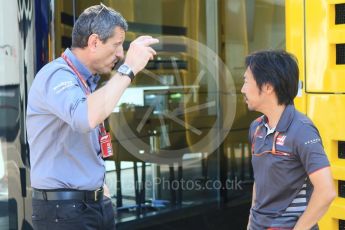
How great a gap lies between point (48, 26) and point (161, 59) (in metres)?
1.49

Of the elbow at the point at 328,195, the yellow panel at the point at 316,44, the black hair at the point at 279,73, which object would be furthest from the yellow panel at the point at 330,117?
the elbow at the point at 328,195

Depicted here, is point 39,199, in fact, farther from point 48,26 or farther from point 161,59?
point 161,59

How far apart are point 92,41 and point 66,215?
0.68m

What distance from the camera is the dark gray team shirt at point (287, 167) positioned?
1979mm

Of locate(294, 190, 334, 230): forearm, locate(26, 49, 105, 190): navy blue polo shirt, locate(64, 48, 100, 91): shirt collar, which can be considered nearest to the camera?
locate(294, 190, 334, 230): forearm

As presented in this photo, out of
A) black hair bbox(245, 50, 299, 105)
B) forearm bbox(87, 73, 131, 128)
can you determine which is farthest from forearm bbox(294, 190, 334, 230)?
forearm bbox(87, 73, 131, 128)

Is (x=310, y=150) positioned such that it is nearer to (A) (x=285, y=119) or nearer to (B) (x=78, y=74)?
(A) (x=285, y=119)

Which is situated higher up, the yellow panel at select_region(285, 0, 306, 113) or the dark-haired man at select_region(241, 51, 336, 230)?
the yellow panel at select_region(285, 0, 306, 113)

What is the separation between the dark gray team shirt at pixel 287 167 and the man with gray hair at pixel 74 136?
1.85 feet

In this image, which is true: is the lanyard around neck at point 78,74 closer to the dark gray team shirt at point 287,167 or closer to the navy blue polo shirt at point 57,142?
the navy blue polo shirt at point 57,142

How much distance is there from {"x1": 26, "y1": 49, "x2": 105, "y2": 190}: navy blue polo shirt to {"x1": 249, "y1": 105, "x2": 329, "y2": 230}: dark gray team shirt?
0.65 meters

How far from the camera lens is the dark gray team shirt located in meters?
1.98

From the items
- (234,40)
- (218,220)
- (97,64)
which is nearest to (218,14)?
(234,40)

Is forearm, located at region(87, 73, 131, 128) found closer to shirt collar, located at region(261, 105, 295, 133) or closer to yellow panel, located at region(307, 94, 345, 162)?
shirt collar, located at region(261, 105, 295, 133)
